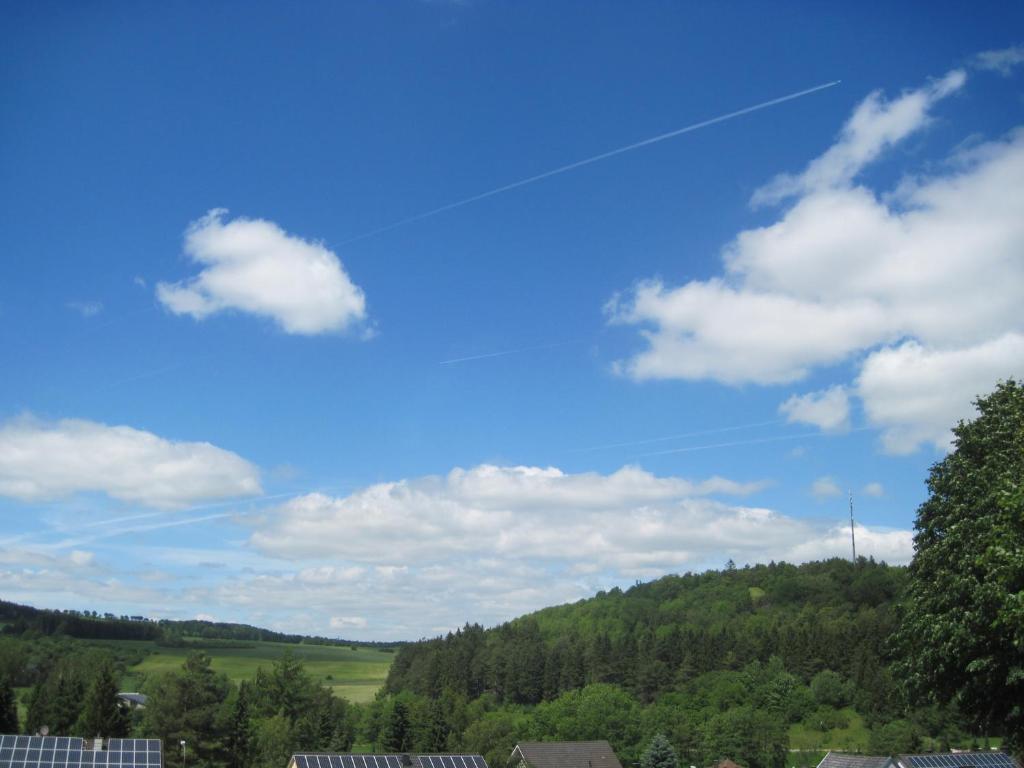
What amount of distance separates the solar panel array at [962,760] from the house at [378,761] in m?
32.3

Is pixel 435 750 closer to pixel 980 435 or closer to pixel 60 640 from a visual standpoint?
pixel 980 435

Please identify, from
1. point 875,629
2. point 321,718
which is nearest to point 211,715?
point 321,718

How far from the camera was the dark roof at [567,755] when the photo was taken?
89750 mm

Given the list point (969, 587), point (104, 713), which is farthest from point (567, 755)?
point (969, 587)

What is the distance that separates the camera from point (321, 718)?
3925 inches

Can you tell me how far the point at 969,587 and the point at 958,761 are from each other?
153 ft

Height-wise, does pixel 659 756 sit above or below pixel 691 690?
below

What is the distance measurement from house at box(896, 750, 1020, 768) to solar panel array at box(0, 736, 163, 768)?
51.9 meters

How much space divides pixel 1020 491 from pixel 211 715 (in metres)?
79.5

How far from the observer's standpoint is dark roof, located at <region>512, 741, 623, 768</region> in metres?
89.8

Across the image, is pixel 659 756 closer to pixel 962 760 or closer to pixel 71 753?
pixel 962 760

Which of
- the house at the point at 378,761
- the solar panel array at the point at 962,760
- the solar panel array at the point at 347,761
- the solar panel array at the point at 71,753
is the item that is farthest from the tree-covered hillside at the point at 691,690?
the solar panel array at the point at 71,753

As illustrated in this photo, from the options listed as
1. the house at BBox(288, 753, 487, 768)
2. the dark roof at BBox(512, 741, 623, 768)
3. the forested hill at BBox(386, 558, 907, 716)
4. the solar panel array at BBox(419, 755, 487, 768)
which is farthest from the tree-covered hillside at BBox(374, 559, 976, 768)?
the house at BBox(288, 753, 487, 768)

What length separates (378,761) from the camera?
59062 millimetres
